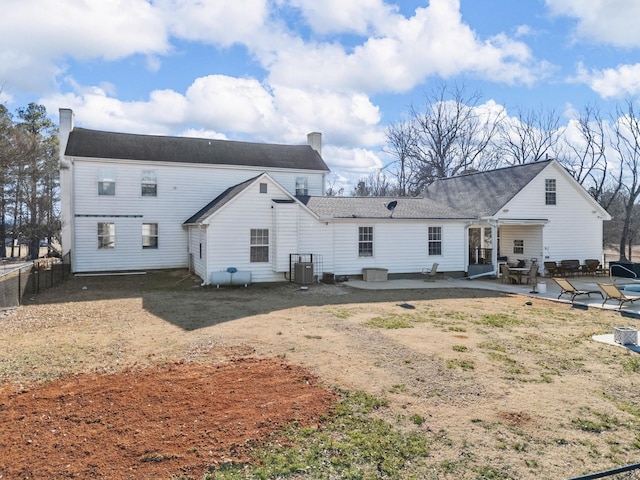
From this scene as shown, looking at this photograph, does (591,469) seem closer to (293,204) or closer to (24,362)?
(24,362)

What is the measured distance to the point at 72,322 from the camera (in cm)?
1049

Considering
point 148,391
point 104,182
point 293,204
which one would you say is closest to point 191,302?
point 293,204

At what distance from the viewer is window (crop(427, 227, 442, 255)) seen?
786 inches

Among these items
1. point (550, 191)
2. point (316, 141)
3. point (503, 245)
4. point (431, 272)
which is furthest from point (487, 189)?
point (316, 141)

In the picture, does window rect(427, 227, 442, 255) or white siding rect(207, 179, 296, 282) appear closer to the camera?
white siding rect(207, 179, 296, 282)

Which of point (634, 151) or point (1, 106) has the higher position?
point (1, 106)

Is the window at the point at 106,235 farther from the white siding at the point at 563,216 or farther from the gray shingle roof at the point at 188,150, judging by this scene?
the white siding at the point at 563,216

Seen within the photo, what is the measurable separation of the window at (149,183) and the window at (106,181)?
1.33 m

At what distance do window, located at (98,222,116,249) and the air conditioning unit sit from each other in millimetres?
9815

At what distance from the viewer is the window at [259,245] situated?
17.5 meters

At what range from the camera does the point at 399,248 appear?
19.4 m

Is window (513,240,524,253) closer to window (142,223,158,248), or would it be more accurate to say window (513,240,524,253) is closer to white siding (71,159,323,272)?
white siding (71,159,323,272)

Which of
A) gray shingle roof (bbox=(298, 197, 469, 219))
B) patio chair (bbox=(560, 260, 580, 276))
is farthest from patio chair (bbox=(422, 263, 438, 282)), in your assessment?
patio chair (bbox=(560, 260, 580, 276))

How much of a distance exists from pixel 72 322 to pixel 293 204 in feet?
30.1
